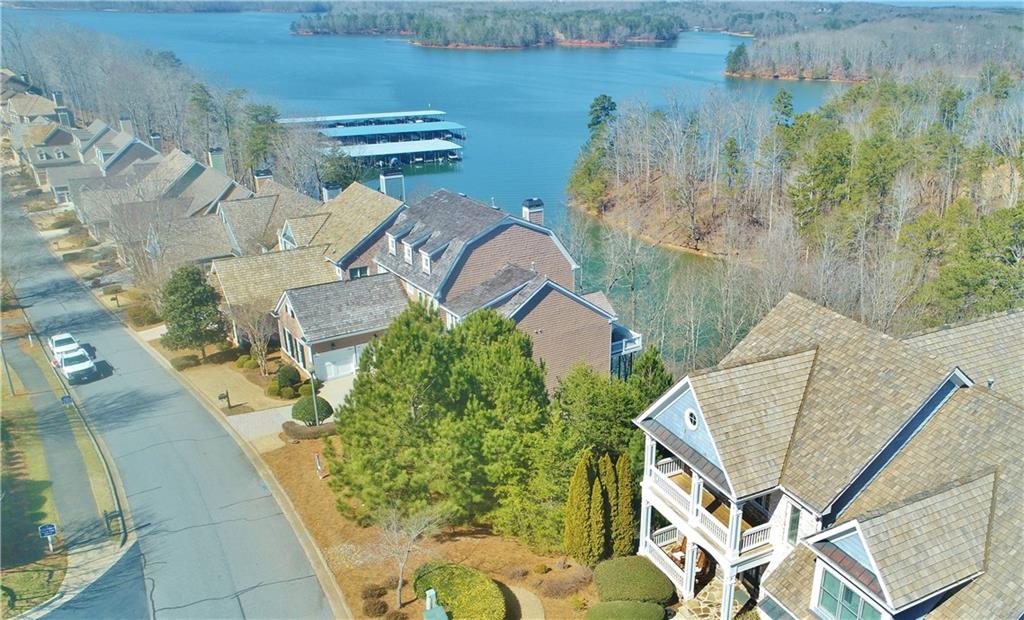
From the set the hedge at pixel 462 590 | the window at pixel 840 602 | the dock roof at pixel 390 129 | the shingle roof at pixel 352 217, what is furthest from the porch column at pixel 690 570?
the dock roof at pixel 390 129

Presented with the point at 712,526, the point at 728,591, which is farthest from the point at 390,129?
the point at 728,591

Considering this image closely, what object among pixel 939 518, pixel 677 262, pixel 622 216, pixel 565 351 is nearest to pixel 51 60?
pixel 622 216

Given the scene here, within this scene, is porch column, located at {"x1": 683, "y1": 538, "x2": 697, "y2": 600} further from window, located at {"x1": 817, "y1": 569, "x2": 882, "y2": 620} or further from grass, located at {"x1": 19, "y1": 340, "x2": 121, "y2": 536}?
grass, located at {"x1": 19, "y1": 340, "x2": 121, "y2": 536}

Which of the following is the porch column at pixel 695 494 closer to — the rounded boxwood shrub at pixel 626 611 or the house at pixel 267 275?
the rounded boxwood shrub at pixel 626 611

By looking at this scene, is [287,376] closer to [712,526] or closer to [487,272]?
[487,272]

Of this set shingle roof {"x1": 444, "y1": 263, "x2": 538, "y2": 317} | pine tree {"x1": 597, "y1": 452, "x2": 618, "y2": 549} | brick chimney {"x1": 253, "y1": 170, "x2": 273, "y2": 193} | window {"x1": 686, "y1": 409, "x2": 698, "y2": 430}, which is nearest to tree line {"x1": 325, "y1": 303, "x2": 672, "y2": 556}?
pine tree {"x1": 597, "y1": 452, "x2": 618, "y2": 549}
